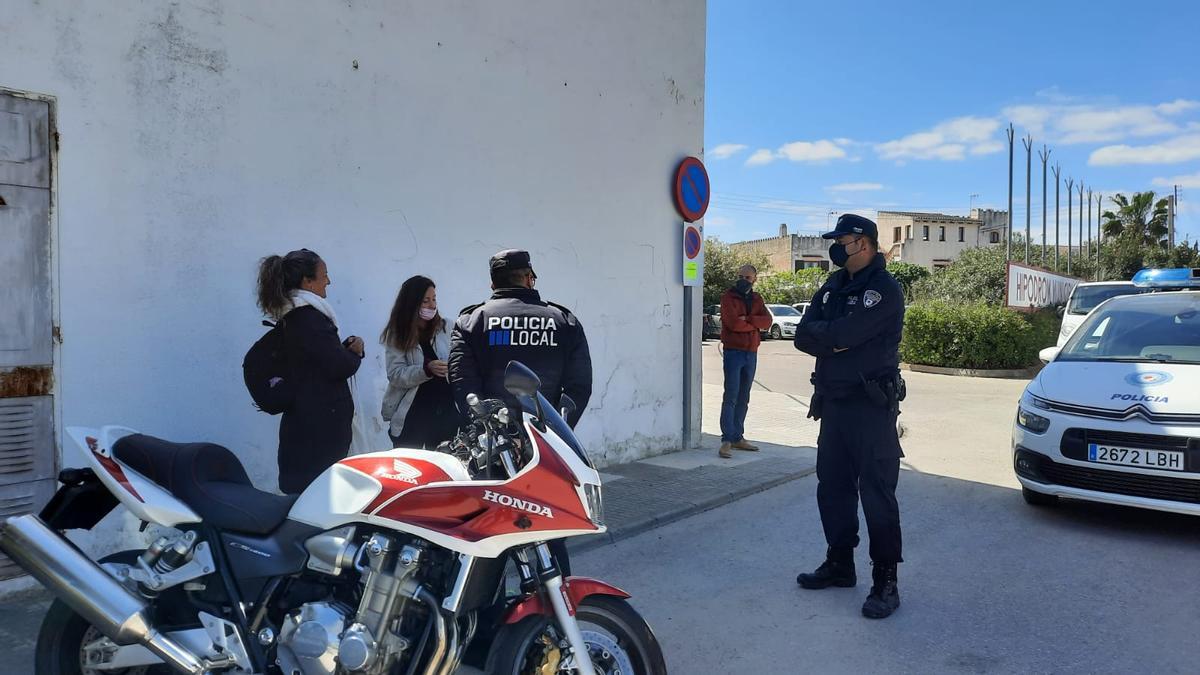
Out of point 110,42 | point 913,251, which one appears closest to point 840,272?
point 110,42

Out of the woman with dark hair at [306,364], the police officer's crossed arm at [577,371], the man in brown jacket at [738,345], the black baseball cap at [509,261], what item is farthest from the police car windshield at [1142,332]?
the woman with dark hair at [306,364]

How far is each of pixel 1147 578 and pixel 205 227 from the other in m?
5.51

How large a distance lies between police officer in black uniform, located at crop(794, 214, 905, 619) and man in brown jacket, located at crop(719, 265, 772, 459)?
3334mm

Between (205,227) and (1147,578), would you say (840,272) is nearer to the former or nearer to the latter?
(1147,578)

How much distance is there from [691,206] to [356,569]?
19.5 feet

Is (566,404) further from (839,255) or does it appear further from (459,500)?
(839,255)

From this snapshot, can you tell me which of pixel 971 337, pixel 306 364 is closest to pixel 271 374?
pixel 306 364

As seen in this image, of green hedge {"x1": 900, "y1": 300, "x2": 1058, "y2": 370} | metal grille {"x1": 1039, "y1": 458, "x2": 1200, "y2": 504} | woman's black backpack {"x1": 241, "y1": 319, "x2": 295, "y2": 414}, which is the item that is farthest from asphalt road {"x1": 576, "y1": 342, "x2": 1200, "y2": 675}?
green hedge {"x1": 900, "y1": 300, "x2": 1058, "y2": 370}

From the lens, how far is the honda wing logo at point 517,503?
2.46 metres

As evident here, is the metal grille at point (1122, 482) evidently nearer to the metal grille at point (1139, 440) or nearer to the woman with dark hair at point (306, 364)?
the metal grille at point (1139, 440)

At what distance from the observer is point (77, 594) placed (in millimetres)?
2486

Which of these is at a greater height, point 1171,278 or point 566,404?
point 1171,278

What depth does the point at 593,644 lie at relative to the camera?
2.64 metres

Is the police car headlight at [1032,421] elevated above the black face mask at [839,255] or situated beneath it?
situated beneath
